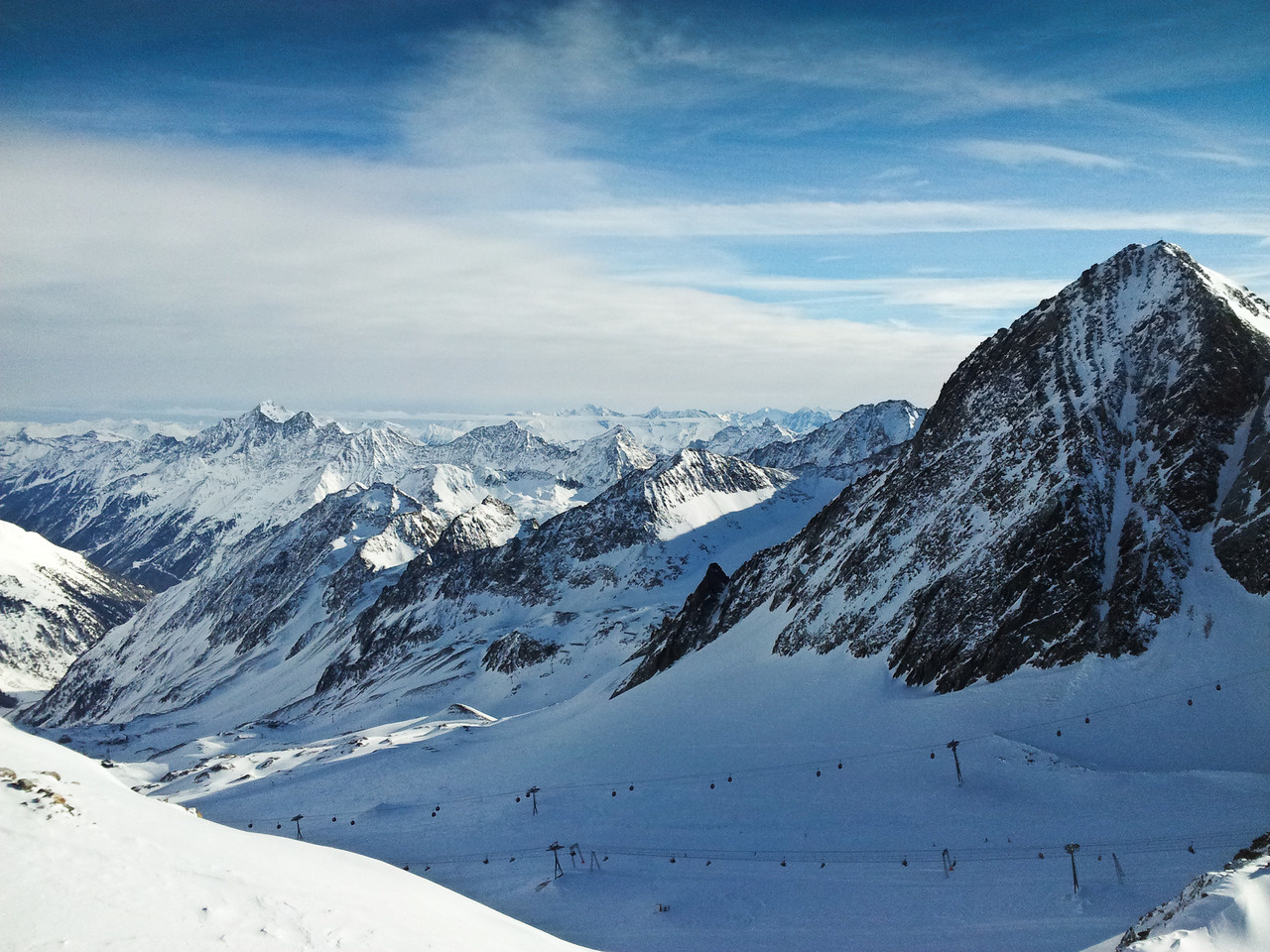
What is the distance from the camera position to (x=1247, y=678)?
42.7 m

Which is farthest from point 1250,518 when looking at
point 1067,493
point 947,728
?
point 947,728

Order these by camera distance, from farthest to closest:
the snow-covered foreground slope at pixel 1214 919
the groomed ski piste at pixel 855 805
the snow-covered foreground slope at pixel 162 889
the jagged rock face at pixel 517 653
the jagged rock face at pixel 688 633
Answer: the jagged rock face at pixel 517 653
the jagged rock face at pixel 688 633
the groomed ski piste at pixel 855 805
the snow-covered foreground slope at pixel 162 889
the snow-covered foreground slope at pixel 1214 919

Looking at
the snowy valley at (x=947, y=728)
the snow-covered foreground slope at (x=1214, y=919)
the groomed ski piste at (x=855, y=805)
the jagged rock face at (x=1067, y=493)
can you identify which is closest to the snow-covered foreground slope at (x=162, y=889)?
the snowy valley at (x=947, y=728)

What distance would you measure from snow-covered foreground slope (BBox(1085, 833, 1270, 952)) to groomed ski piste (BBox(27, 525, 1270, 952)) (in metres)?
12.0

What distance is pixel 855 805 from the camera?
44.9 m

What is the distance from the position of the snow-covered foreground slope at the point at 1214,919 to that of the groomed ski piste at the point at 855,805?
39.2 feet

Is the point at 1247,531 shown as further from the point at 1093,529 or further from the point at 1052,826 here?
the point at 1052,826

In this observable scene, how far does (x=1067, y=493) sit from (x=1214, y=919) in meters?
45.2

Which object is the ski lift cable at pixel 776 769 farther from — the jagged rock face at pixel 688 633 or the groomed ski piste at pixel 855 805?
the jagged rock face at pixel 688 633

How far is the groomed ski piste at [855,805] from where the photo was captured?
33594 mm

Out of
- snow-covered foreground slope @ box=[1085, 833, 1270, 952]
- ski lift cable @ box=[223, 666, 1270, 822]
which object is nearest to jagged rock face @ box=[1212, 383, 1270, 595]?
ski lift cable @ box=[223, 666, 1270, 822]

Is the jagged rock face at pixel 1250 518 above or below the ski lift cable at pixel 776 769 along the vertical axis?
above

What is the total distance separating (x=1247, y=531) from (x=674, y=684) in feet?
152

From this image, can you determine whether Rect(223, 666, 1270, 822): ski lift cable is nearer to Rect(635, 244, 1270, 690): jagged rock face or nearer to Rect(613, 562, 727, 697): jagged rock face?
Rect(635, 244, 1270, 690): jagged rock face
